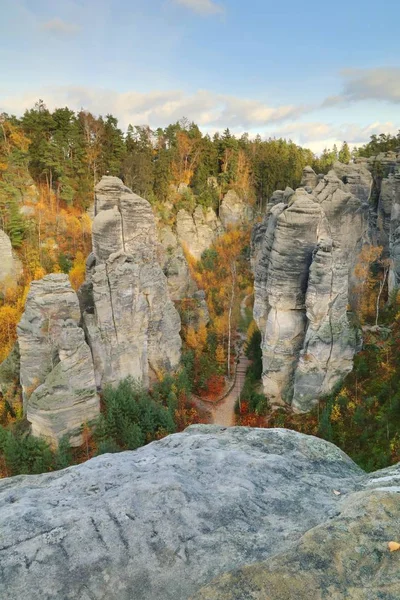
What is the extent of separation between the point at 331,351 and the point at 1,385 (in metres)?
22.6

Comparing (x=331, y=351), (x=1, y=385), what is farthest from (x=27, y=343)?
(x=331, y=351)

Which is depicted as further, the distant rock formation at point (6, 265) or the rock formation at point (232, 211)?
the rock formation at point (232, 211)

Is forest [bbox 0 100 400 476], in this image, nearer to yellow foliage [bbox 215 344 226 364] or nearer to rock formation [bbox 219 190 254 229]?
yellow foliage [bbox 215 344 226 364]

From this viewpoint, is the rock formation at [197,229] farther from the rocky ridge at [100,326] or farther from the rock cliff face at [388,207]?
the rocky ridge at [100,326]

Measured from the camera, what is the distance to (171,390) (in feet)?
93.4

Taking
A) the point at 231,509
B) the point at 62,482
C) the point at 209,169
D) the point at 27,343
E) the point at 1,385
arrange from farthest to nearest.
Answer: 1. the point at 209,169
2. the point at 1,385
3. the point at 27,343
4. the point at 62,482
5. the point at 231,509

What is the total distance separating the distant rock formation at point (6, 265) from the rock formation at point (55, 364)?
54.6 ft

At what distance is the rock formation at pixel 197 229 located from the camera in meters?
54.3

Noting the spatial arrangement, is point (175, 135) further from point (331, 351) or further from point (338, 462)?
point (338, 462)

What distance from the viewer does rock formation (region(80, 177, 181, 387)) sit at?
85.8 feet

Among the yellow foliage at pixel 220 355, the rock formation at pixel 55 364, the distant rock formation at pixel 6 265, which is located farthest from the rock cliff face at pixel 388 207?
the distant rock formation at pixel 6 265

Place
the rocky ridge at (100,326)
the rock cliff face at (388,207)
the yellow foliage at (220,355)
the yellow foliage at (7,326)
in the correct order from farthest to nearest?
the yellow foliage at (220,355) → the rock cliff face at (388,207) → the yellow foliage at (7,326) → the rocky ridge at (100,326)

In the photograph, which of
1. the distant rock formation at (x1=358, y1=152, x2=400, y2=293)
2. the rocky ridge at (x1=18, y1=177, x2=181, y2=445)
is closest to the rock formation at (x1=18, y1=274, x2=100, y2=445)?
the rocky ridge at (x1=18, y1=177, x2=181, y2=445)

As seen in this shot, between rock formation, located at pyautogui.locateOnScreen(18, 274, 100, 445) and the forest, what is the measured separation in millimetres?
1144
